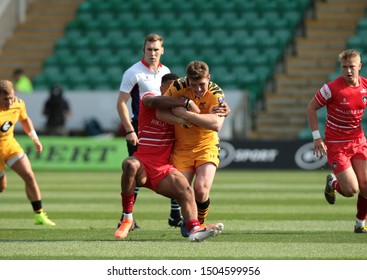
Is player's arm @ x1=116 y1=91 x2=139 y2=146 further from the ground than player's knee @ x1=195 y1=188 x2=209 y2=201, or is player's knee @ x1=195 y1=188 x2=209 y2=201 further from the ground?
player's arm @ x1=116 y1=91 x2=139 y2=146

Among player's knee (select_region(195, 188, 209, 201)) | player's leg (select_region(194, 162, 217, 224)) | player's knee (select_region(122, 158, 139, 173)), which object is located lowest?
player's knee (select_region(195, 188, 209, 201))

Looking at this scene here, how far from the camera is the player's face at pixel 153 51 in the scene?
12062mm

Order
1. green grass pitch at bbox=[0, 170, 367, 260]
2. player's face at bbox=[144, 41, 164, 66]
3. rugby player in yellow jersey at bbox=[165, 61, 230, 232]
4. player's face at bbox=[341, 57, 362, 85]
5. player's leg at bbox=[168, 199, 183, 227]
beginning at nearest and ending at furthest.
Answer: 1. green grass pitch at bbox=[0, 170, 367, 260]
2. rugby player in yellow jersey at bbox=[165, 61, 230, 232]
3. player's face at bbox=[341, 57, 362, 85]
4. player's face at bbox=[144, 41, 164, 66]
5. player's leg at bbox=[168, 199, 183, 227]

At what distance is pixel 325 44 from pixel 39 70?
31.4ft

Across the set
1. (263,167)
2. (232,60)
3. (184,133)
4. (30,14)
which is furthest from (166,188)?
(30,14)

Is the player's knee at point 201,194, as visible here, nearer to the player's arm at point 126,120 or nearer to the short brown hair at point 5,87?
the player's arm at point 126,120

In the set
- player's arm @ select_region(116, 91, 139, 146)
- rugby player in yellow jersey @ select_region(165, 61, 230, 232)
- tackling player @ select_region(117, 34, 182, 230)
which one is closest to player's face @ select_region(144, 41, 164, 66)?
tackling player @ select_region(117, 34, 182, 230)

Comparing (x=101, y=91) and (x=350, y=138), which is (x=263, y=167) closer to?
(x=101, y=91)

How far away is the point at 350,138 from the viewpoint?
11820 millimetres

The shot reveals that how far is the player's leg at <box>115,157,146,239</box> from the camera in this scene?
10.8 meters

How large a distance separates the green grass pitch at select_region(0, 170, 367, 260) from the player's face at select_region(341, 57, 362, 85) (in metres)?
1.76

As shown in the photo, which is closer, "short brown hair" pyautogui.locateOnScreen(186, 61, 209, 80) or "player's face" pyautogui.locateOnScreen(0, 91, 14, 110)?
"short brown hair" pyautogui.locateOnScreen(186, 61, 209, 80)

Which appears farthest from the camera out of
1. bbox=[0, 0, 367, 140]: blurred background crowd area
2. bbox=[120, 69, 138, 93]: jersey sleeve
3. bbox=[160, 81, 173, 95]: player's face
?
bbox=[0, 0, 367, 140]: blurred background crowd area

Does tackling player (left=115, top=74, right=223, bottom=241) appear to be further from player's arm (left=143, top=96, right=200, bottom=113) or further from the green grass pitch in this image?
the green grass pitch
